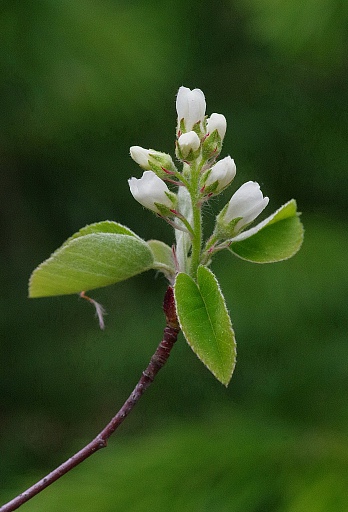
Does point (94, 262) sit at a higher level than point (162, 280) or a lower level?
higher

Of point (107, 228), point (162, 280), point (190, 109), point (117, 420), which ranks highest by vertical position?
point (190, 109)

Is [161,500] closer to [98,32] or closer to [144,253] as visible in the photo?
[144,253]

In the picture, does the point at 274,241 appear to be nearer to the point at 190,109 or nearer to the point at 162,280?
the point at 190,109

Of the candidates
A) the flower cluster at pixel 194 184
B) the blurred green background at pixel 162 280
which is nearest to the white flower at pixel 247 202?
the flower cluster at pixel 194 184

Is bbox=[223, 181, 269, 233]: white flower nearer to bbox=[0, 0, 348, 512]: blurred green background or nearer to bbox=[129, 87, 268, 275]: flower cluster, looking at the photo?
bbox=[129, 87, 268, 275]: flower cluster

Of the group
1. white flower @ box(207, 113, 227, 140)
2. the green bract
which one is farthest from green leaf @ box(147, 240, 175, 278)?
white flower @ box(207, 113, 227, 140)

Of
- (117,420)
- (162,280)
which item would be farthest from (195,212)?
(162,280)

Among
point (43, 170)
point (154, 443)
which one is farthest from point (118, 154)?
point (154, 443)

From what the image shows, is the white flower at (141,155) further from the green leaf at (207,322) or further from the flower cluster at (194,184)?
the green leaf at (207,322)
